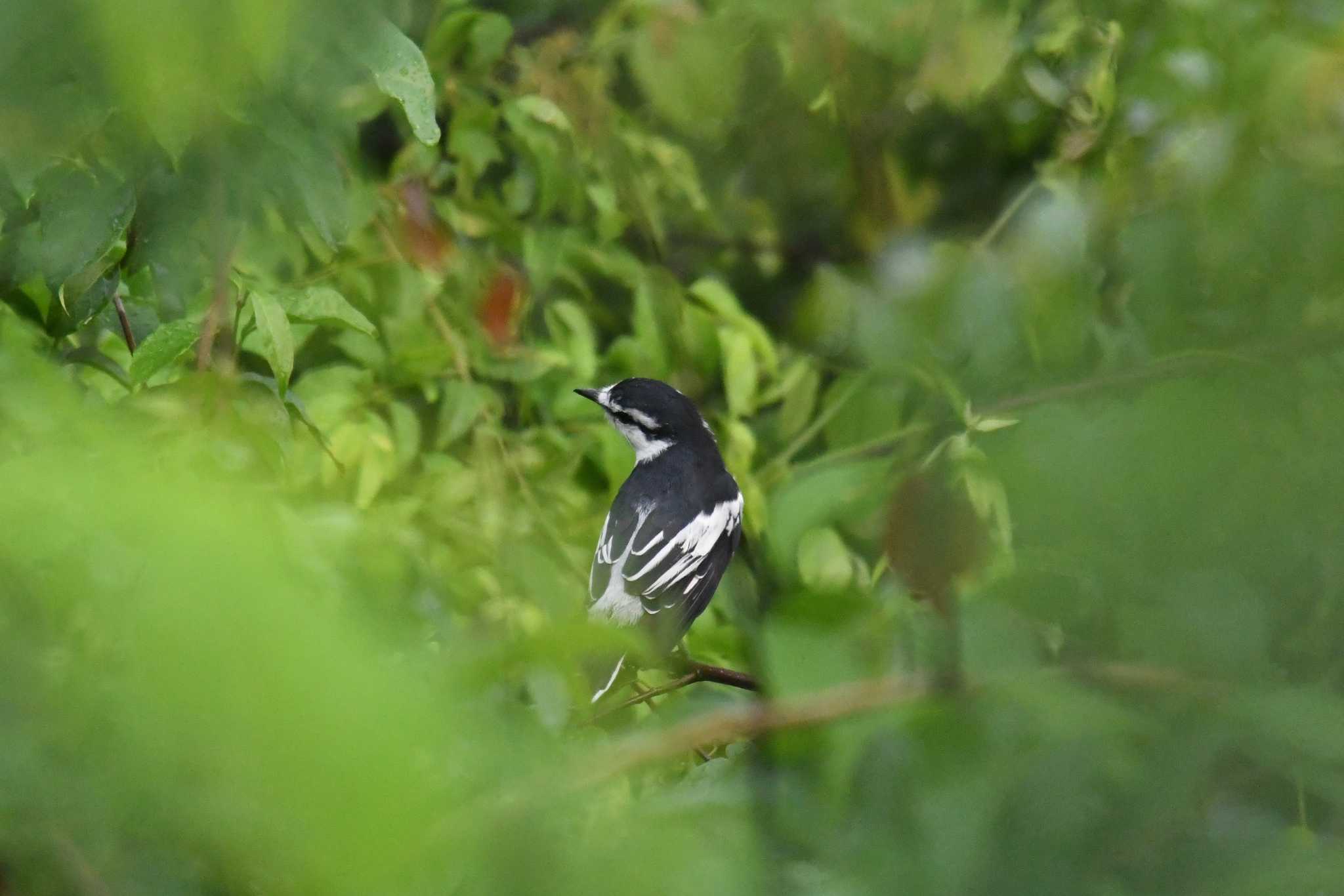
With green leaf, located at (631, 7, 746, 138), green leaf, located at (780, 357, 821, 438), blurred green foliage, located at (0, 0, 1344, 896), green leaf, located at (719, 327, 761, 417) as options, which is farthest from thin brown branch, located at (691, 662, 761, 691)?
green leaf, located at (719, 327, 761, 417)

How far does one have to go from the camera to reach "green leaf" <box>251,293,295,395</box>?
1.09m

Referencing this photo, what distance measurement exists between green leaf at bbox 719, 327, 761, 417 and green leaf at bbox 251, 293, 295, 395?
163 cm

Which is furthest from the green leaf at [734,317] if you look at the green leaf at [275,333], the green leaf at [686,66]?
the green leaf at [275,333]

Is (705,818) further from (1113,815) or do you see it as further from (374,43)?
(374,43)

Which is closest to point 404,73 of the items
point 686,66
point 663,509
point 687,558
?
point 686,66

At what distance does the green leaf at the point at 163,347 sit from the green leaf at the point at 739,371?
178 centimetres

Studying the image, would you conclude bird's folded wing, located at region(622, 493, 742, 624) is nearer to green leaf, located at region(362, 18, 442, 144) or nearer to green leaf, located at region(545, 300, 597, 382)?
green leaf, located at region(545, 300, 597, 382)

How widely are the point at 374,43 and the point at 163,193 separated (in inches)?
22.8

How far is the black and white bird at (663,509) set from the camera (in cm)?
248

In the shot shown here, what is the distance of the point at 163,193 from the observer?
3.32 feet

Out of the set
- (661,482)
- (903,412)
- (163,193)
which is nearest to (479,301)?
(661,482)

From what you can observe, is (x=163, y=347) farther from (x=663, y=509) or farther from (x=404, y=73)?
(x=663, y=509)

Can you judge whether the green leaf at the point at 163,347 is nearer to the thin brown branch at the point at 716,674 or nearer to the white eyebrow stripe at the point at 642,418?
the thin brown branch at the point at 716,674

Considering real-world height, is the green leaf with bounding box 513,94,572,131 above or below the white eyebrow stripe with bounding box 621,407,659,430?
above
